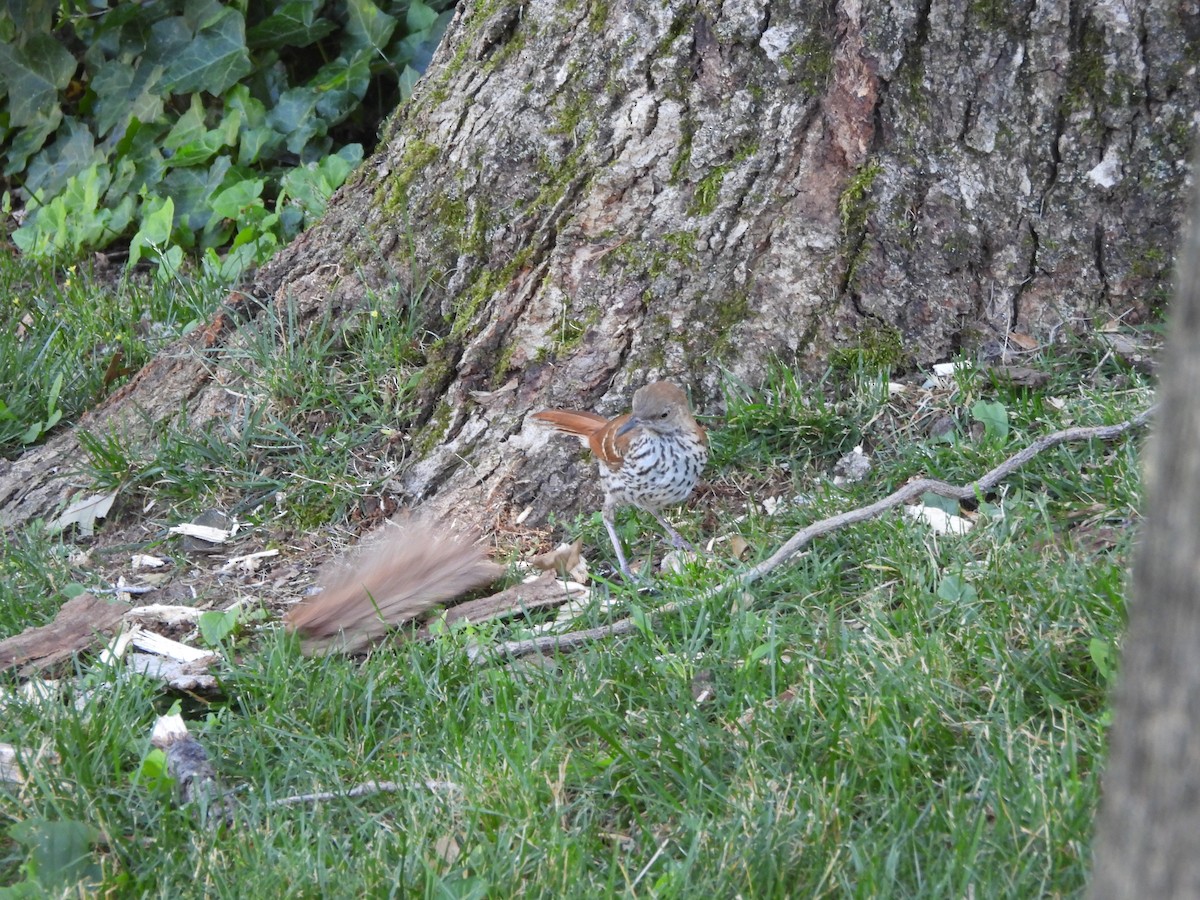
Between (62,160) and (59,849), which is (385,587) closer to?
(59,849)

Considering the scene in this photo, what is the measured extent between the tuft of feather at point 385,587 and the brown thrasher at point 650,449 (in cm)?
45

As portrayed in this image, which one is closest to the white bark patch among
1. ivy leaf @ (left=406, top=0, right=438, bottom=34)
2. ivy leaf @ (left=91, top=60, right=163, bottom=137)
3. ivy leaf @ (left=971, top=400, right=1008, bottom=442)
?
ivy leaf @ (left=971, top=400, right=1008, bottom=442)

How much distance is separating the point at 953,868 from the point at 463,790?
1.01 meters

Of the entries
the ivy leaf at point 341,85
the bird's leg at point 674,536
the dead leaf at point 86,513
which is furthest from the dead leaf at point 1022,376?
the ivy leaf at point 341,85

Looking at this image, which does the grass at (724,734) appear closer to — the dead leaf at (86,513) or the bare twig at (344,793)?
the bare twig at (344,793)

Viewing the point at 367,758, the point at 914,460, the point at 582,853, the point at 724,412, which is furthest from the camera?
the point at 724,412

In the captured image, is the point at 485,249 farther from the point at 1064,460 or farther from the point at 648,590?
the point at 1064,460

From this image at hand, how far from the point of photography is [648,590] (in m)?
3.74

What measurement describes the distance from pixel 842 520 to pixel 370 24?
4.33 metres

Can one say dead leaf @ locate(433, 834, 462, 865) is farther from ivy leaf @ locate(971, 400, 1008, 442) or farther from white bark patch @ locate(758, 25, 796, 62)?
white bark patch @ locate(758, 25, 796, 62)

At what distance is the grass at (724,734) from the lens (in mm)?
2525

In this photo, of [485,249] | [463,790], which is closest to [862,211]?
[485,249]

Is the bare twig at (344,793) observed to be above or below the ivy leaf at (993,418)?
above

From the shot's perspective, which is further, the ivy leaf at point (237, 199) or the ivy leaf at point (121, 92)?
the ivy leaf at point (121, 92)
